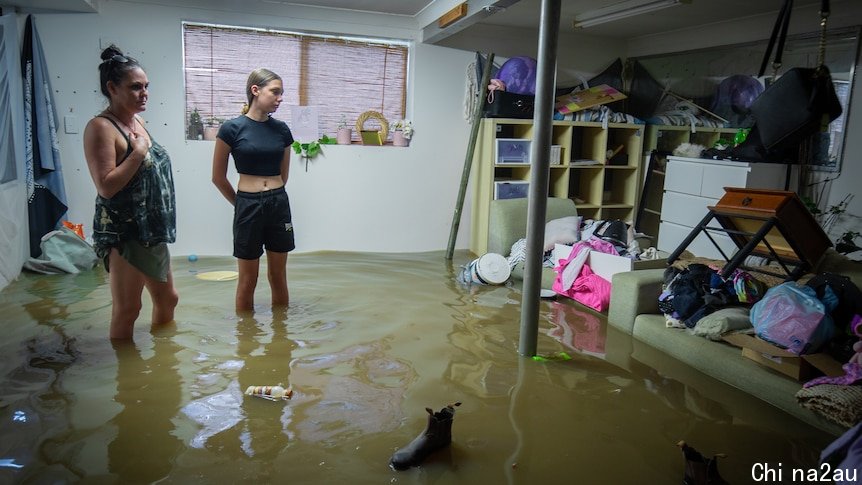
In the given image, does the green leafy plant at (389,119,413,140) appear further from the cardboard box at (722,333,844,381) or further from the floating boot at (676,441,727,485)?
the floating boot at (676,441,727,485)

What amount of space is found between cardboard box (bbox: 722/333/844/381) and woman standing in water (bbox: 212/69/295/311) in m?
2.69

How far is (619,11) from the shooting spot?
511 cm

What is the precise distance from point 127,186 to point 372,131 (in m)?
3.33

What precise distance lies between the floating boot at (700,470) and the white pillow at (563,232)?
2970 millimetres

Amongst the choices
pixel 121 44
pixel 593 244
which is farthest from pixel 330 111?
pixel 593 244

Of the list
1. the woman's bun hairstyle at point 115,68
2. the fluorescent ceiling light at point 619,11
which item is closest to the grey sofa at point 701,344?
the fluorescent ceiling light at point 619,11

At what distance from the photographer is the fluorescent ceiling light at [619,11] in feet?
15.3

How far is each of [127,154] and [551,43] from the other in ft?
7.20

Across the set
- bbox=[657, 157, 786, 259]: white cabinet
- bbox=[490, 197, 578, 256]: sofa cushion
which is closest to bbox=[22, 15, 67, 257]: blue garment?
bbox=[490, 197, 578, 256]: sofa cushion

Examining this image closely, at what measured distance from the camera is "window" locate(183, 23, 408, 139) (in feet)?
18.0

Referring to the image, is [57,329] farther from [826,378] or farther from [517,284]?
[826,378]

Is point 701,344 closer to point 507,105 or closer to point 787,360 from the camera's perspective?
point 787,360

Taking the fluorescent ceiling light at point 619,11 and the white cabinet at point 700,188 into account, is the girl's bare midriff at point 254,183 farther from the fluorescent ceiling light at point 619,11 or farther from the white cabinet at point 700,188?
the white cabinet at point 700,188

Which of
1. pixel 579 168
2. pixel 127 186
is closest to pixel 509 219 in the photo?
pixel 579 168
